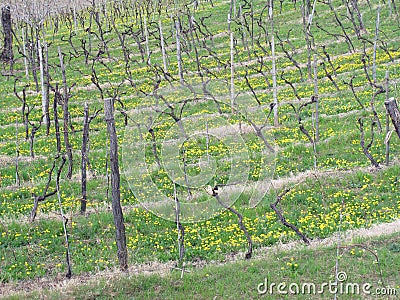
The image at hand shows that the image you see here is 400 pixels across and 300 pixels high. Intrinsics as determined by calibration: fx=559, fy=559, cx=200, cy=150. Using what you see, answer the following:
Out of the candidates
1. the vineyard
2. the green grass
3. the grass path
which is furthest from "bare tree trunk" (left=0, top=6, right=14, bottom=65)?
the green grass

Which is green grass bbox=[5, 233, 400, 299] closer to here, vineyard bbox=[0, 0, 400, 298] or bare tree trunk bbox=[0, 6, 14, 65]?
vineyard bbox=[0, 0, 400, 298]

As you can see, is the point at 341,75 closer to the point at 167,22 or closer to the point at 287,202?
the point at 287,202


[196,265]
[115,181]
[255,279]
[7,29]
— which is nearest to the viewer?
[255,279]

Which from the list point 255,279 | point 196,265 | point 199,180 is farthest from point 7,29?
point 255,279

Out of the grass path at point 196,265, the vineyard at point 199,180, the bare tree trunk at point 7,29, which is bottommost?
the grass path at point 196,265

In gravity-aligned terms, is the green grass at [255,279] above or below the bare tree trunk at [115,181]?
below

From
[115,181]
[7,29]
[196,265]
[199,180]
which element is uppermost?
[7,29]

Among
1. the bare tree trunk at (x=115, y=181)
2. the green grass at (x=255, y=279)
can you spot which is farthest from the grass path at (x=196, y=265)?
the bare tree trunk at (x=115, y=181)

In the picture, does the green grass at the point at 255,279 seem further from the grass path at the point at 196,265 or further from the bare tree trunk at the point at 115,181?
the bare tree trunk at the point at 115,181

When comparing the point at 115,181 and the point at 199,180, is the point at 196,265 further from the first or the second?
the point at 199,180

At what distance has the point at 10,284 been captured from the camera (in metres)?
8.51

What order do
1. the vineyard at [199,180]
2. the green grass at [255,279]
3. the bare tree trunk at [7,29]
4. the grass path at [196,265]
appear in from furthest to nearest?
the bare tree trunk at [7,29], the vineyard at [199,180], the grass path at [196,265], the green grass at [255,279]

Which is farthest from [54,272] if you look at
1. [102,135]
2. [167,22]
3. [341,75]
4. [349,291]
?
[167,22]

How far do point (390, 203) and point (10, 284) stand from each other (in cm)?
691
